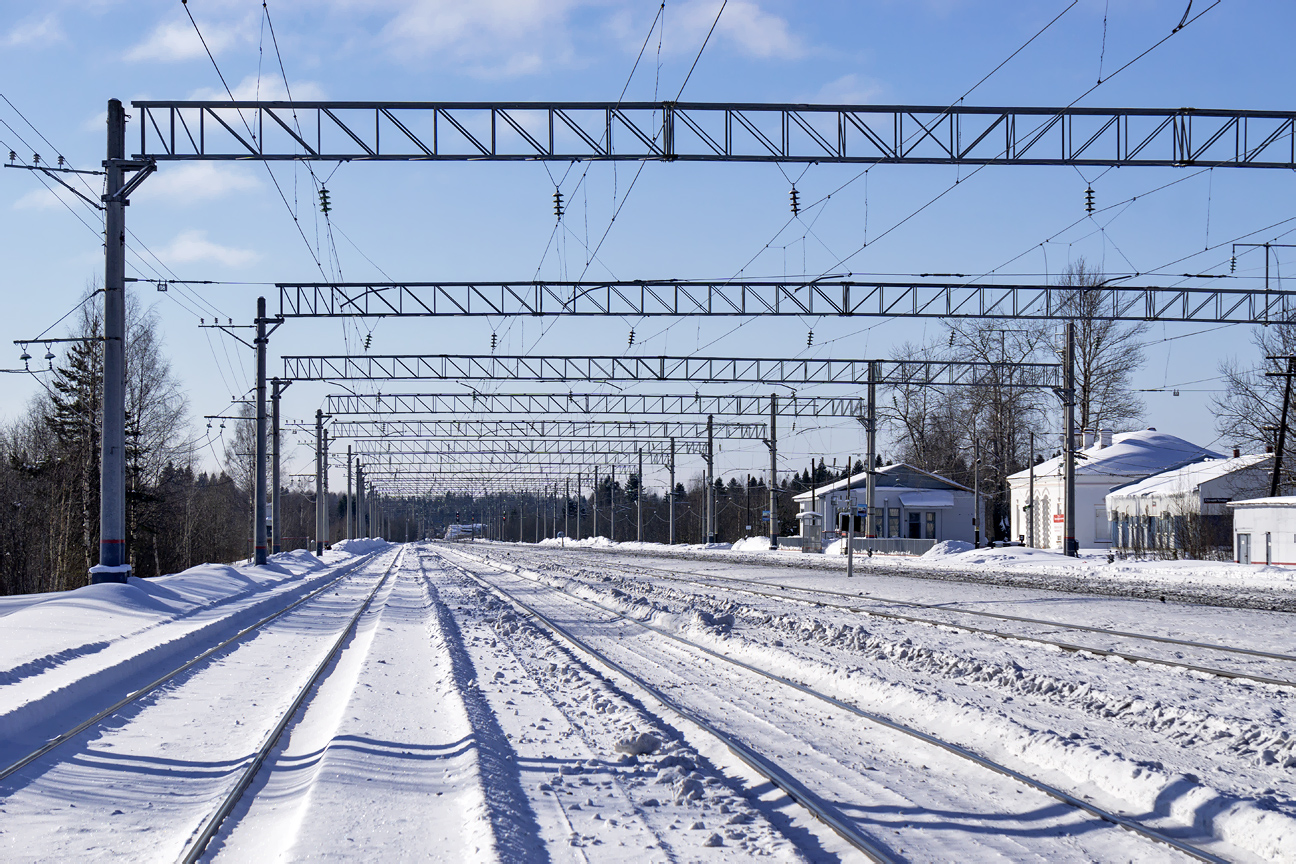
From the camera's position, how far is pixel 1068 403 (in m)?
38.9

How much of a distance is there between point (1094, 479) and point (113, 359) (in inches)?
2187

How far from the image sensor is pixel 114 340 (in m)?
20.5

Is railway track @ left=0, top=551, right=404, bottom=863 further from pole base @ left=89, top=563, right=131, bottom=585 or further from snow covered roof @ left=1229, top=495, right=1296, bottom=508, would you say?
snow covered roof @ left=1229, top=495, right=1296, bottom=508

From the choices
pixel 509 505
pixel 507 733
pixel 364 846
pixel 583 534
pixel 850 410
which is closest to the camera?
pixel 364 846

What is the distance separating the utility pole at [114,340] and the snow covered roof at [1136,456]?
5189cm

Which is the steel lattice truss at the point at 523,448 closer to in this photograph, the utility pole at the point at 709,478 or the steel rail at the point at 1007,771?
the utility pole at the point at 709,478

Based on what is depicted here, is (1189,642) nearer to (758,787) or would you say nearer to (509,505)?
(758,787)

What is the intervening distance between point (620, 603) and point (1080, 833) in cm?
1876

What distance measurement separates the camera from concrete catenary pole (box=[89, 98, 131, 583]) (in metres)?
20.4

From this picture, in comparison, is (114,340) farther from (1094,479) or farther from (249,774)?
(1094,479)

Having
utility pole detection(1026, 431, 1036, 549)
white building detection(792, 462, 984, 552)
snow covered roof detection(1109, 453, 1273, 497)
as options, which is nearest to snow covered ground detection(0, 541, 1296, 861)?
utility pole detection(1026, 431, 1036, 549)

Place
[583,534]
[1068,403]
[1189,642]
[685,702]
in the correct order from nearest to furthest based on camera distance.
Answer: [685,702]
[1189,642]
[1068,403]
[583,534]

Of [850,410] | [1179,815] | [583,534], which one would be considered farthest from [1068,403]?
[583,534]

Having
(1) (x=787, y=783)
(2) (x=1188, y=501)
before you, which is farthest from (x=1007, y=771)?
(2) (x=1188, y=501)
